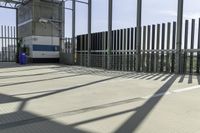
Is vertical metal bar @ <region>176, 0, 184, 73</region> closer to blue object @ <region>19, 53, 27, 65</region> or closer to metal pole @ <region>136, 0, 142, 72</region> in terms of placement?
metal pole @ <region>136, 0, 142, 72</region>

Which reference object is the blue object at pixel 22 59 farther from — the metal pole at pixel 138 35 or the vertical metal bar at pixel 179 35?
the vertical metal bar at pixel 179 35

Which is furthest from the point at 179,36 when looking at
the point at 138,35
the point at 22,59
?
the point at 22,59

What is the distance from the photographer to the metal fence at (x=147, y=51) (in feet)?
34.0

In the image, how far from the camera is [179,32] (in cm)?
1049

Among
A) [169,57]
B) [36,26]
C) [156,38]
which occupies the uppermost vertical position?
[36,26]

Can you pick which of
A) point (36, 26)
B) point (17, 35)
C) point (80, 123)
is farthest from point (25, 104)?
point (17, 35)

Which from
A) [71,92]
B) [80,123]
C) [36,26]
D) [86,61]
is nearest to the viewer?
[80,123]

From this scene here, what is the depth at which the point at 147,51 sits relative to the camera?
12.1m

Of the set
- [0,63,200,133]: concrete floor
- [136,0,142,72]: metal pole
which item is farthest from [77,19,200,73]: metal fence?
[0,63,200,133]: concrete floor

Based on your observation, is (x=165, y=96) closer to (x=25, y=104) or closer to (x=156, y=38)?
(x=25, y=104)

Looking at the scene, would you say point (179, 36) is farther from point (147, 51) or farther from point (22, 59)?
point (22, 59)

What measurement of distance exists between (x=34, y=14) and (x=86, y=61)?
19.3 ft

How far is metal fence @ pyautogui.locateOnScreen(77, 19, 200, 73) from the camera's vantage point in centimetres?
1036

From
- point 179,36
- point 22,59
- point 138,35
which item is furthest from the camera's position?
point 22,59
